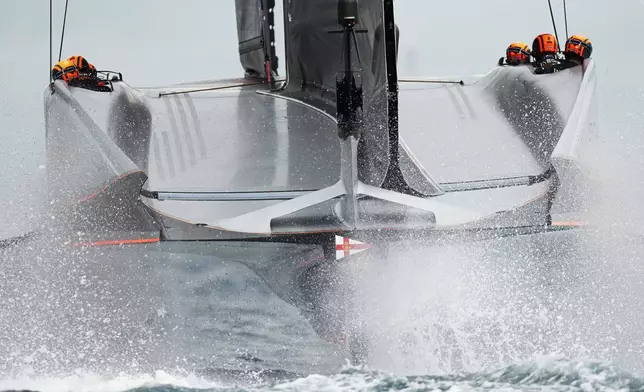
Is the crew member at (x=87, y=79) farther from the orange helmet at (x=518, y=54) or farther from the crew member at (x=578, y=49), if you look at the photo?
the crew member at (x=578, y=49)

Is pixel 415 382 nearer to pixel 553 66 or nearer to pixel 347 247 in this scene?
pixel 347 247

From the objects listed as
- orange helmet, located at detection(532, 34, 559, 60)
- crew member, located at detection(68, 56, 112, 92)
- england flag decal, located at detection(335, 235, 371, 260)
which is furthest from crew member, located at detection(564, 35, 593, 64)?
crew member, located at detection(68, 56, 112, 92)

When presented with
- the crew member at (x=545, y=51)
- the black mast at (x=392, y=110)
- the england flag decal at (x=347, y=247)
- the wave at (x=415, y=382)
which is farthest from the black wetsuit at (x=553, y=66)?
the wave at (x=415, y=382)

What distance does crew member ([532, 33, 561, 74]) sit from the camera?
15.9 feet

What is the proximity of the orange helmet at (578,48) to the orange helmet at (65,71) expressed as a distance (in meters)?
2.31

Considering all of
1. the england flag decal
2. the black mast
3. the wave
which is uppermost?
the black mast

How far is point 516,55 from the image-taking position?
5191 mm

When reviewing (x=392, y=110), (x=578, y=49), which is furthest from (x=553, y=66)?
(x=392, y=110)

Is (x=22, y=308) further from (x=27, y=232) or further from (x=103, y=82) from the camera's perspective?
(x=103, y=82)

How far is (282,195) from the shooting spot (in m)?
3.78

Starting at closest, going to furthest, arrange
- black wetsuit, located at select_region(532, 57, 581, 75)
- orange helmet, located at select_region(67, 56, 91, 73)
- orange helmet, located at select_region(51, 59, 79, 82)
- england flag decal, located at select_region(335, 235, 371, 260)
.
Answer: england flag decal, located at select_region(335, 235, 371, 260) < black wetsuit, located at select_region(532, 57, 581, 75) < orange helmet, located at select_region(51, 59, 79, 82) < orange helmet, located at select_region(67, 56, 91, 73)

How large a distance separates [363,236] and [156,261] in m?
0.85

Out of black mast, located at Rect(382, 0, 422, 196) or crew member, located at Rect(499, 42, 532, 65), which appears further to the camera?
crew member, located at Rect(499, 42, 532, 65)

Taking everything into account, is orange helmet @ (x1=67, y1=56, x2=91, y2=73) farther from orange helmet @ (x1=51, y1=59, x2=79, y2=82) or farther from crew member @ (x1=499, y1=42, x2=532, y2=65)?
crew member @ (x1=499, y1=42, x2=532, y2=65)
